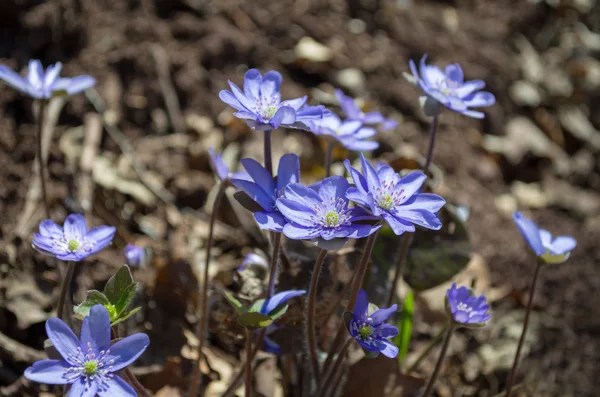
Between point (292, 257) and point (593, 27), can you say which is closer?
point (292, 257)

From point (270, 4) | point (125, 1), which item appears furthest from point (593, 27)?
point (125, 1)

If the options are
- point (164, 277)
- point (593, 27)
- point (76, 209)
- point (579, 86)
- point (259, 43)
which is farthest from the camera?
Result: point (593, 27)

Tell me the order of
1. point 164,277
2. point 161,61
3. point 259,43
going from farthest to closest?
point 259,43, point 161,61, point 164,277

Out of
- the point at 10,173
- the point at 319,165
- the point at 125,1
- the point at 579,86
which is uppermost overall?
the point at 125,1

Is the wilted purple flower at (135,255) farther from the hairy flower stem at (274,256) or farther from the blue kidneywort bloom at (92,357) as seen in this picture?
the blue kidneywort bloom at (92,357)

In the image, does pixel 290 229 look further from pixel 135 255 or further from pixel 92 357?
pixel 135 255

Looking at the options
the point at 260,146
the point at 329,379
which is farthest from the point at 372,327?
the point at 260,146

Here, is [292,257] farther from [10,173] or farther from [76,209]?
[10,173]

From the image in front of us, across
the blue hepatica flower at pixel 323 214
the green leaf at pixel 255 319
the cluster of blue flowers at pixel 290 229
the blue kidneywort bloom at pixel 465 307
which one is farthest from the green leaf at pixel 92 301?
the blue kidneywort bloom at pixel 465 307
